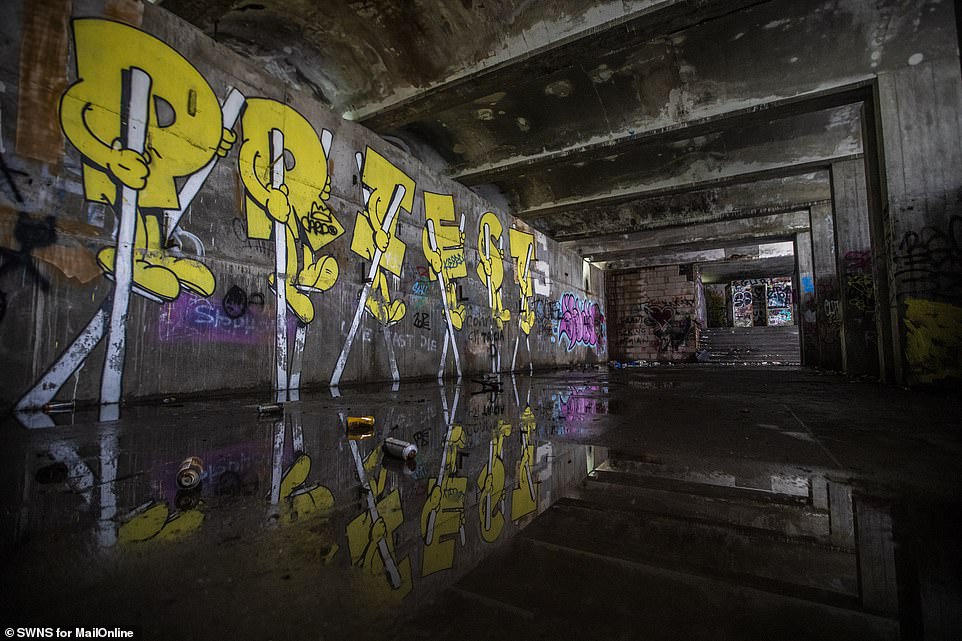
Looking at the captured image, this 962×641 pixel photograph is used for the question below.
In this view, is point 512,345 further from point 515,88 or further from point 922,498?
point 922,498

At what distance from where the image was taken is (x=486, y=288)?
9180 millimetres

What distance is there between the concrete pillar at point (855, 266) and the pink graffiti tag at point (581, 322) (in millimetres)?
6751

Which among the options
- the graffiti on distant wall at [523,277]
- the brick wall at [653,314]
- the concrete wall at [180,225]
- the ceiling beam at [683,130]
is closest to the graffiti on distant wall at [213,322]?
the concrete wall at [180,225]

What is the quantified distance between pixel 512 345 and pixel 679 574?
9.16m

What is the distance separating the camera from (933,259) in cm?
521

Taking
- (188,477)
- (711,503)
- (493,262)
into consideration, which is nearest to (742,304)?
(493,262)

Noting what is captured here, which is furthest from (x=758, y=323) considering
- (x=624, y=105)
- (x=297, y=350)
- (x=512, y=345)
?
(x=297, y=350)

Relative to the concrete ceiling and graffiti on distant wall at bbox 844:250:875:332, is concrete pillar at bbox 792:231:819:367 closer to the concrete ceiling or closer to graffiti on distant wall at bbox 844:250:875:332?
graffiti on distant wall at bbox 844:250:875:332

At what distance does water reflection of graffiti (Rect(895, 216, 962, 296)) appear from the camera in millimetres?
5094

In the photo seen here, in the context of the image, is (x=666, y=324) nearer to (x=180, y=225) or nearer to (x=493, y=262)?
(x=493, y=262)

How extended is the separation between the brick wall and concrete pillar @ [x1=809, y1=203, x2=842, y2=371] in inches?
265

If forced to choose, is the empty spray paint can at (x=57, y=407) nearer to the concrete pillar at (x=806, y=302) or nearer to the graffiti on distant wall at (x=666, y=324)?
the concrete pillar at (x=806, y=302)

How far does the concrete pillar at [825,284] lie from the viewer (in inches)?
383

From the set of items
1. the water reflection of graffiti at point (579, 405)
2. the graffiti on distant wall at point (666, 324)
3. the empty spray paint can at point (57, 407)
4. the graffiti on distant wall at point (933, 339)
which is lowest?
the water reflection of graffiti at point (579, 405)
